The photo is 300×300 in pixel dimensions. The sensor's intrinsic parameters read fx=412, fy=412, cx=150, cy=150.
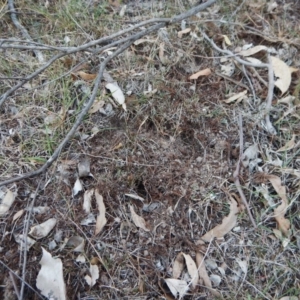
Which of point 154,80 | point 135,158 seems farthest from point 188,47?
point 135,158

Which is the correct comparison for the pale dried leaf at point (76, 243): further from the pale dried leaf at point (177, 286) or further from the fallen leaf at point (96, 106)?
the fallen leaf at point (96, 106)

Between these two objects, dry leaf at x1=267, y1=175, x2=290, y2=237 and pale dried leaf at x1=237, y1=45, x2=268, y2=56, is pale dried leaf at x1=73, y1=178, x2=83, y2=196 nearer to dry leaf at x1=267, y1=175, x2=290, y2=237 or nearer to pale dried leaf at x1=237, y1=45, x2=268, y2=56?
dry leaf at x1=267, y1=175, x2=290, y2=237

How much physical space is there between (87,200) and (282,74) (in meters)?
1.01

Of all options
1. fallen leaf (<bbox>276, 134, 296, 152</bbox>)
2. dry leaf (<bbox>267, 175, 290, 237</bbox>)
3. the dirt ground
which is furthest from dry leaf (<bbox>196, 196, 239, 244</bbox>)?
fallen leaf (<bbox>276, 134, 296, 152</bbox>)

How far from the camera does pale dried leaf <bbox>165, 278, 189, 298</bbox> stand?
1.38m

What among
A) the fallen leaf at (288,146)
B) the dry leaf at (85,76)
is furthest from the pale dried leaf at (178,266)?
the dry leaf at (85,76)

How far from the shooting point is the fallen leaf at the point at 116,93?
1.70m

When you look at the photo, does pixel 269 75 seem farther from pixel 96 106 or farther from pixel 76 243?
pixel 76 243

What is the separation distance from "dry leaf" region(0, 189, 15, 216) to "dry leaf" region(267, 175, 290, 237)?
962mm

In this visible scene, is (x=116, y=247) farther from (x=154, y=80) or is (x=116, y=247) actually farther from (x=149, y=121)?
(x=154, y=80)

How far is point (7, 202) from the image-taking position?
1.48 metres

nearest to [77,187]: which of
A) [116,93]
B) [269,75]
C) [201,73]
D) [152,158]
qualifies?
[152,158]

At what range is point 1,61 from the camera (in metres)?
1.78

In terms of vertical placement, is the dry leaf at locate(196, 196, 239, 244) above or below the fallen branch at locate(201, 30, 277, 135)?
below
